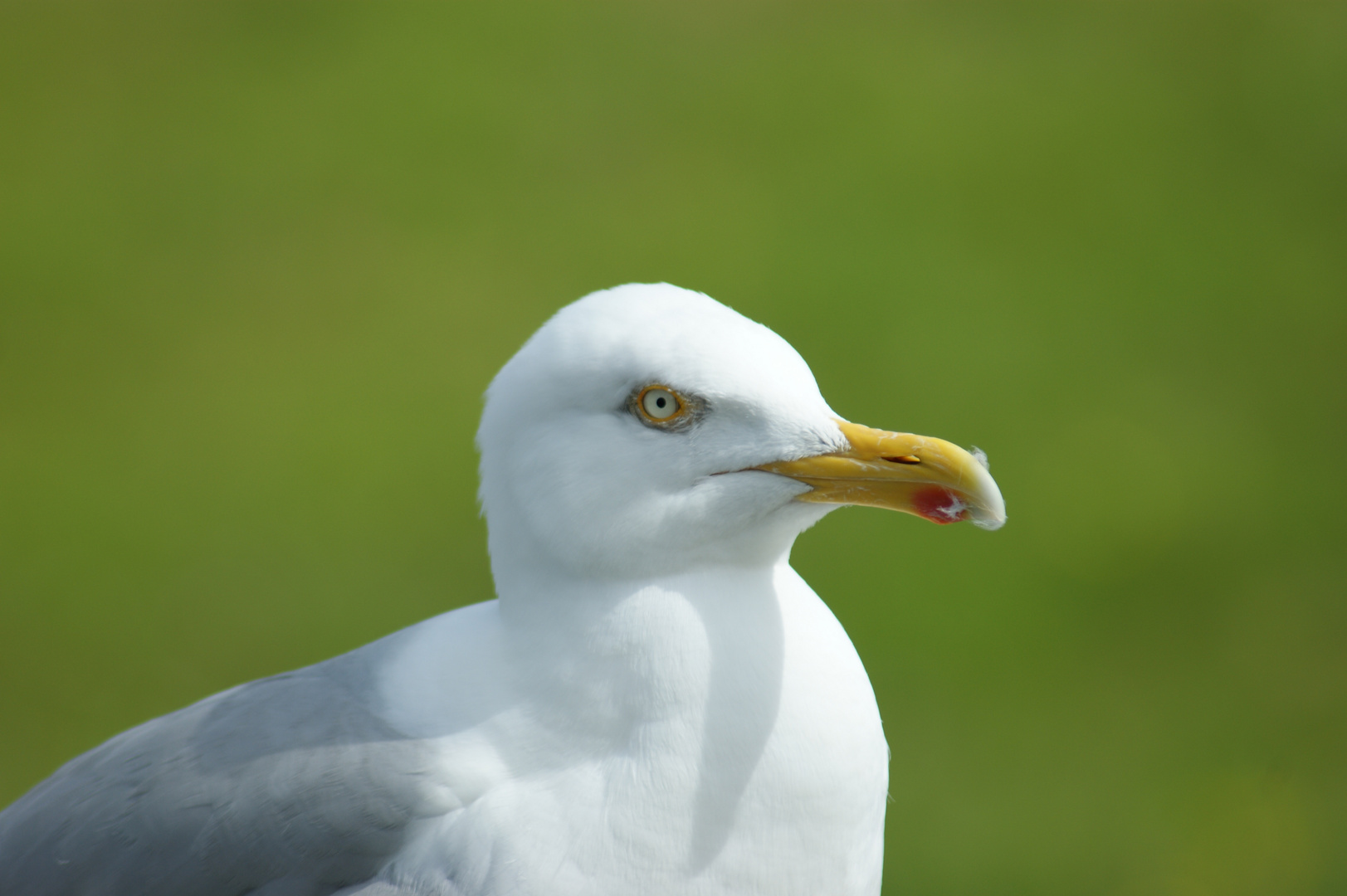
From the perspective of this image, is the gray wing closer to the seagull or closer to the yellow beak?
the seagull

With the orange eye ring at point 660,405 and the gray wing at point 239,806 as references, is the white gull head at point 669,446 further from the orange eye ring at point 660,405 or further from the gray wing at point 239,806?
the gray wing at point 239,806

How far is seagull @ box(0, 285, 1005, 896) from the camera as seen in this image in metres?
1.07

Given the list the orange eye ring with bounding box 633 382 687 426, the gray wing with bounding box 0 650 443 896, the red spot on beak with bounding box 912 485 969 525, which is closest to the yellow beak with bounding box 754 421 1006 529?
the red spot on beak with bounding box 912 485 969 525

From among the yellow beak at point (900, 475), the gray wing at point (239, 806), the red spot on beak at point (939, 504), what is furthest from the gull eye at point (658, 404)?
A: the gray wing at point (239, 806)

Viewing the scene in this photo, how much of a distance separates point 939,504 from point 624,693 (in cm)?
35

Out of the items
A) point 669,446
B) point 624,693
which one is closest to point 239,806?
point 624,693

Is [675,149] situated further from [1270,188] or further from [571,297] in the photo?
[1270,188]

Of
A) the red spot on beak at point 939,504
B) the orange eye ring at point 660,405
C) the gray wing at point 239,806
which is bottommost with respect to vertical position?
the gray wing at point 239,806

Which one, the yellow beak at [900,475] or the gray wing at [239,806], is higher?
the yellow beak at [900,475]

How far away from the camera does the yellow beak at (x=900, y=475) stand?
41.2 inches

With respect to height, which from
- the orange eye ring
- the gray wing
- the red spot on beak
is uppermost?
the orange eye ring

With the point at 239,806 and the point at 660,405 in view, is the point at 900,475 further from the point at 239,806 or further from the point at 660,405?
the point at 239,806

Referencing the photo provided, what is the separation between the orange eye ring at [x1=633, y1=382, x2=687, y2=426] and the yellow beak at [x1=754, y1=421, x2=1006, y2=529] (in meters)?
0.10

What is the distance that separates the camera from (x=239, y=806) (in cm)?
116
